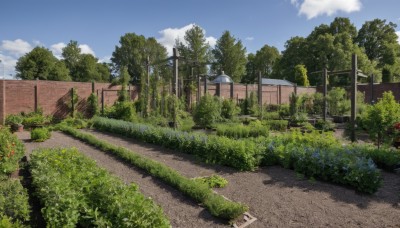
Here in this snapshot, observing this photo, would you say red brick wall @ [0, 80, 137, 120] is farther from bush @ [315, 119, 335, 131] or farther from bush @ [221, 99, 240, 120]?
bush @ [315, 119, 335, 131]

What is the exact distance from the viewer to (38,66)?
98.9 feet

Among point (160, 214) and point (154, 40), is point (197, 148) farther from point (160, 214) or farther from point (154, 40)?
point (154, 40)

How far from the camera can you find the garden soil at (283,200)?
3.60 meters

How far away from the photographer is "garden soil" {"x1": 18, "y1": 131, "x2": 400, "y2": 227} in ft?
11.8

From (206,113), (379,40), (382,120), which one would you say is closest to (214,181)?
(382,120)

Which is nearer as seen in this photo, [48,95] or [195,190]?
[195,190]

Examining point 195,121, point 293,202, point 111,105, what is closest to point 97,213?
point 293,202

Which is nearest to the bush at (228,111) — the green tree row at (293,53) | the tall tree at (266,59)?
the green tree row at (293,53)

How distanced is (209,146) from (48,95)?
14185 mm

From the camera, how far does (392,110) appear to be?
7.39 m

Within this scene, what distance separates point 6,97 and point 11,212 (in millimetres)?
15333

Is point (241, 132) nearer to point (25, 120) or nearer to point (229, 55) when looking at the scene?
point (25, 120)

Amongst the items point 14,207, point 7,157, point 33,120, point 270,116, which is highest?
point 270,116

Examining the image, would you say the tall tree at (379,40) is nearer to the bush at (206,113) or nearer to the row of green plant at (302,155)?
the bush at (206,113)
